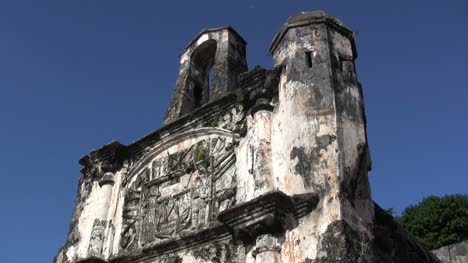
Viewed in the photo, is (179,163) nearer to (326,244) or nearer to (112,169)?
(112,169)

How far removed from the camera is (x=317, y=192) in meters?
4.88

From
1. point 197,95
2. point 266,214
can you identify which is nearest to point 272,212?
point 266,214

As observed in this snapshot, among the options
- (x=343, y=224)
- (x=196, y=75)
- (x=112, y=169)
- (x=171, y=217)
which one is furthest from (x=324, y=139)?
(x=196, y=75)

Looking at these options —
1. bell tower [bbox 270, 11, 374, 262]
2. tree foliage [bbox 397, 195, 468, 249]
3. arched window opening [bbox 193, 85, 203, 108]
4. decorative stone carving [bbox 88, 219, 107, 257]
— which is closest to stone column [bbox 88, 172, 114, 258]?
decorative stone carving [bbox 88, 219, 107, 257]

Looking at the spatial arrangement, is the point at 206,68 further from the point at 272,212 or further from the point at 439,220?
the point at 439,220

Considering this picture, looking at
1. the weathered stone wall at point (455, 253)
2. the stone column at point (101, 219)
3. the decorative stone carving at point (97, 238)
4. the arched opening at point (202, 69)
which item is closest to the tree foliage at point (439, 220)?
the weathered stone wall at point (455, 253)

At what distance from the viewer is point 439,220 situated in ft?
67.2

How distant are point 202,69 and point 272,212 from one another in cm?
483

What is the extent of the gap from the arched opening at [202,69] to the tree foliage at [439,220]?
13.7 metres

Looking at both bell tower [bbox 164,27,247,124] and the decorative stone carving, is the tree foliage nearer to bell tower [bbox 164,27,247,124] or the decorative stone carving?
bell tower [bbox 164,27,247,124]

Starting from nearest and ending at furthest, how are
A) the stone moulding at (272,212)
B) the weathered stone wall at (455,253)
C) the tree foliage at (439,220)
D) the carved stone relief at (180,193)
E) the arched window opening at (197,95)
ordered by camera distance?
the stone moulding at (272,212), the carved stone relief at (180,193), the arched window opening at (197,95), the weathered stone wall at (455,253), the tree foliage at (439,220)

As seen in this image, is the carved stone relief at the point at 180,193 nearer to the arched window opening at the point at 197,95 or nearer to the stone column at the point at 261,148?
the stone column at the point at 261,148

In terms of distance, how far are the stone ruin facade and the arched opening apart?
439 millimetres

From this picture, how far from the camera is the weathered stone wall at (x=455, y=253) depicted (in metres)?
8.98
